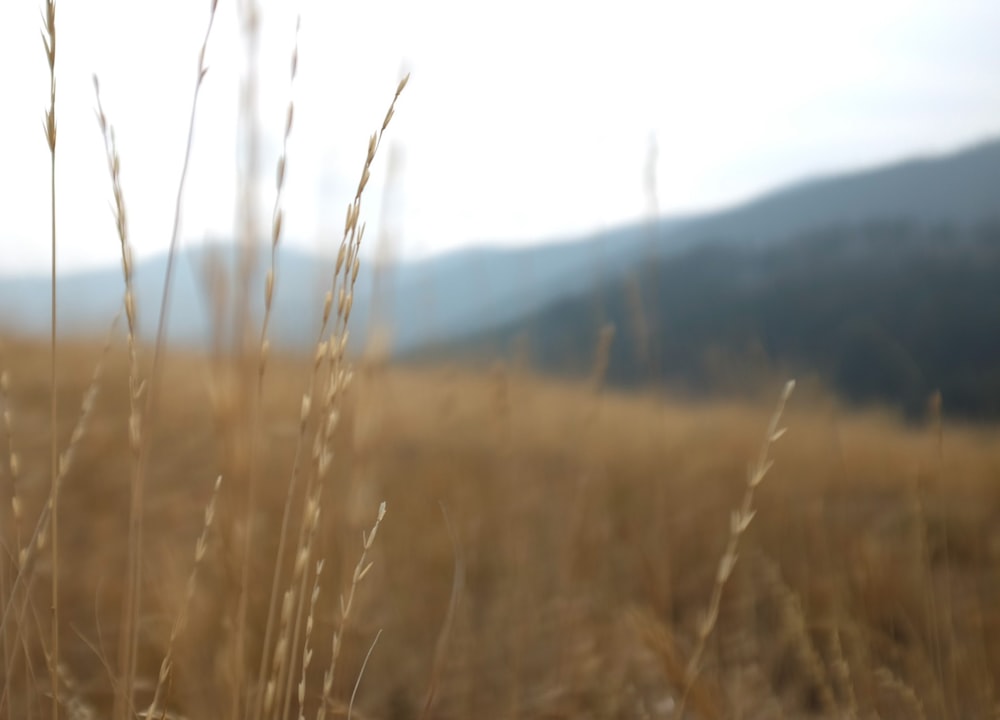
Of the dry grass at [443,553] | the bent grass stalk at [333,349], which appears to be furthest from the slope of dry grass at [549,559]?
the bent grass stalk at [333,349]

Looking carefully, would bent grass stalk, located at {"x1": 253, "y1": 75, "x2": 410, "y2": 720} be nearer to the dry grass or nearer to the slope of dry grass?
the dry grass

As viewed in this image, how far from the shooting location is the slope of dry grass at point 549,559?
1.00 metres

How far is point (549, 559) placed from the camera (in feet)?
5.52

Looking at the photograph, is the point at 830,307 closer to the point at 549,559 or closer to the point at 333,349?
the point at 549,559

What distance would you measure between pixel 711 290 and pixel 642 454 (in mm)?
3802

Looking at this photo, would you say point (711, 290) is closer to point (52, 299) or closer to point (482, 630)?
point (482, 630)

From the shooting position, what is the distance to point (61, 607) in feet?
4.35

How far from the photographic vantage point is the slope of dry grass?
996 millimetres

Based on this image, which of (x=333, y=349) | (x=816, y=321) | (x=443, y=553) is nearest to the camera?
(x=333, y=349)

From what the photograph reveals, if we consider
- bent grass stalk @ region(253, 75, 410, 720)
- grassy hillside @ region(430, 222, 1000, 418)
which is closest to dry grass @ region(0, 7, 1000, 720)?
bent grass stalk @ region(253, 75, 410, 720)

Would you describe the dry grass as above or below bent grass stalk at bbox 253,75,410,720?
below

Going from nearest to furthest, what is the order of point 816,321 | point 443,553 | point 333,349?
point 333,349
point 443,553
point 816,321

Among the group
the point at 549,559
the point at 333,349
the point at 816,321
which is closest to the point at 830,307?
the point at 816,321

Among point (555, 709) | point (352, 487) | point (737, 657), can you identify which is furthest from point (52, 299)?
point (737, 657)
